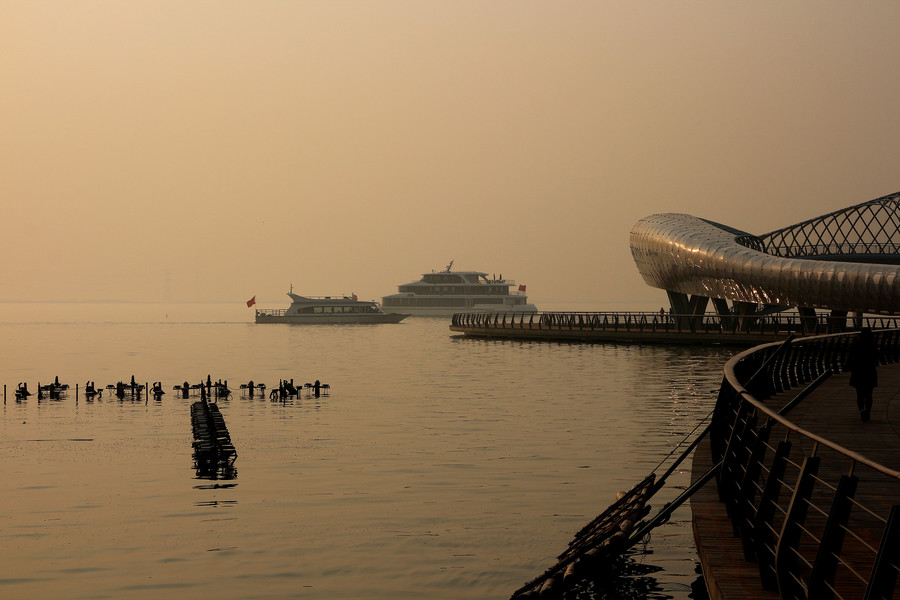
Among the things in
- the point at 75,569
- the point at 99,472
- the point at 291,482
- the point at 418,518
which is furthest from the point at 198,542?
the point at 99,472

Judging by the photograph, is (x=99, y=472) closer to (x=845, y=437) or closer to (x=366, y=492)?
(x=366, y=492)

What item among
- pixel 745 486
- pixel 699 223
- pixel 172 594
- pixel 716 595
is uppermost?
pixel 699 223

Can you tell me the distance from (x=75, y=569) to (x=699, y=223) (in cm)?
8442

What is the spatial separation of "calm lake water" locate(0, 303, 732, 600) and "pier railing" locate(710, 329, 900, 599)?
2.52 meters

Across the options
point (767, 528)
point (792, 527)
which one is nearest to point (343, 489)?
point (767, 528)

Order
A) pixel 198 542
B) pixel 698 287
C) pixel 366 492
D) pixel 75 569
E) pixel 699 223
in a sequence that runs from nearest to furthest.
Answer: pixel 75 569, pixel 198 542, pixel 366 492, pixel 698 287, pixel 699 223

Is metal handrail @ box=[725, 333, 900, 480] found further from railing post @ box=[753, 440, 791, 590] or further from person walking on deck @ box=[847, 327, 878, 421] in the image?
person walking on deck @ box=[847, 327, 878, 421]

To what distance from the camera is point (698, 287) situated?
85438 millimetres

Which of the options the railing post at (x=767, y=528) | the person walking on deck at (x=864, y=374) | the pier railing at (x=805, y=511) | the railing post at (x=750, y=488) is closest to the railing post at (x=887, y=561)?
the pier railing at (x=805, y=511)

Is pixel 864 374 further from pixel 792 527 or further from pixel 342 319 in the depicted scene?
pixel 342 319

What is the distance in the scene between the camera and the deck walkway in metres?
9.38

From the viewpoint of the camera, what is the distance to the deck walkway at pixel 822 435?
30.8 ft

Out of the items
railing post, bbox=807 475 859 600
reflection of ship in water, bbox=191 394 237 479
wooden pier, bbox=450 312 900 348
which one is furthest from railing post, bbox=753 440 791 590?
wooden pier, bbox=450 312 900 348

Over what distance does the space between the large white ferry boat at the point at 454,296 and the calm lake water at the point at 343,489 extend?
116 m
